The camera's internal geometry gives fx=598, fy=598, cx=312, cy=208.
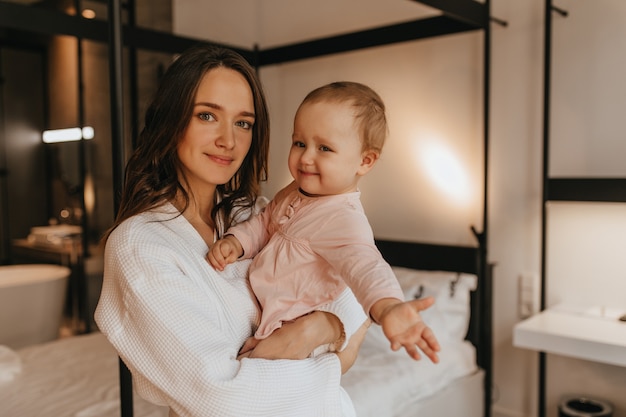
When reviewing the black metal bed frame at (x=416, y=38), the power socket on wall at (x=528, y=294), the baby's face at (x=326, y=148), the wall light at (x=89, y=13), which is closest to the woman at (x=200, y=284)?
the baby's face at (x=326, y=148)

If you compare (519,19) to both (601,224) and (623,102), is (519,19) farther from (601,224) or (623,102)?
(601,224)

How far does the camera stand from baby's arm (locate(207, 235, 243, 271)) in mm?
1088

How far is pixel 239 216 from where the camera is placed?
4.13 feet

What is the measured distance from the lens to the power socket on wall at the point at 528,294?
8.75ft

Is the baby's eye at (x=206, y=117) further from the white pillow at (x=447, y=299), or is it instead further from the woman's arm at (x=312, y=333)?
the white pillow at (x=447, y=299)

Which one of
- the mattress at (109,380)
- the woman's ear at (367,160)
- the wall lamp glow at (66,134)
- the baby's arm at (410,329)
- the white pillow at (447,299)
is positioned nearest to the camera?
the baby's arm at (410,329)

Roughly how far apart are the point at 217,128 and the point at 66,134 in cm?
386

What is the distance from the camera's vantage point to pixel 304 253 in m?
1.07

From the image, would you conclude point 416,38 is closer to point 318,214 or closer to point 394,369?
point 394,369

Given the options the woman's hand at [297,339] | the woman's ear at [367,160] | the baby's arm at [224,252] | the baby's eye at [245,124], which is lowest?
the woman's hand at [297,339]

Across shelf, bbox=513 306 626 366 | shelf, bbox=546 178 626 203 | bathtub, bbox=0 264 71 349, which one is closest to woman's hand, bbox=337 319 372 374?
shelf, bbox=513 306 626 366

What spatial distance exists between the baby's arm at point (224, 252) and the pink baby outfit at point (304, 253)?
0.02 metres

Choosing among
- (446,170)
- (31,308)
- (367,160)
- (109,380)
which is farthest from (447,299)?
(31,308)

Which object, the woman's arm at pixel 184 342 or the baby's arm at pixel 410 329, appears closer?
the baby's arm at pixel 410 329
